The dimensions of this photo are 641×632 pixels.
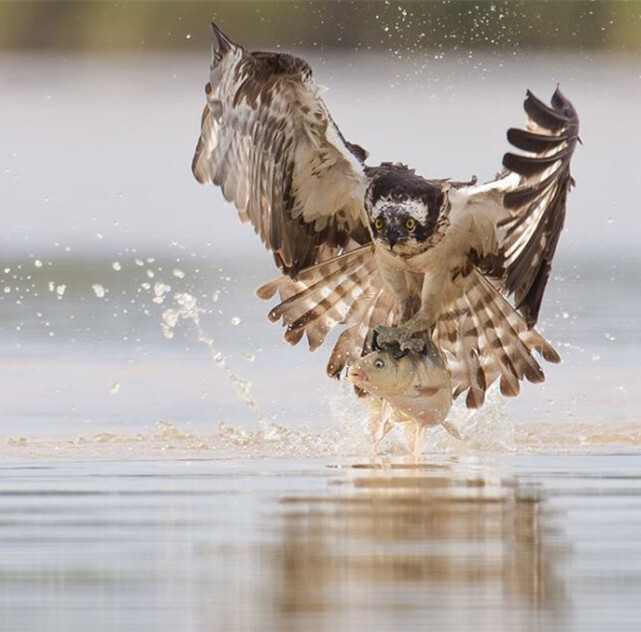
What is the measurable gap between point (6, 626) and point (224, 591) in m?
0.64

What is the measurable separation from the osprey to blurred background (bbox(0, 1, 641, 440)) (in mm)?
606

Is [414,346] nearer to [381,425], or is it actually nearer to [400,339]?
[400,339]

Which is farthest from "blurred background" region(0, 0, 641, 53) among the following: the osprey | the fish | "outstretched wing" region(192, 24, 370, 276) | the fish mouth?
the fish mouth

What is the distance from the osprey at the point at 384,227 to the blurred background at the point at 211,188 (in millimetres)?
606

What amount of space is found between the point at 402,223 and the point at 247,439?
43.9 inches

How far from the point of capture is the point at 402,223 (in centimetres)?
1076

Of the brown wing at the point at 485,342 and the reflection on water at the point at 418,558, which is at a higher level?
the brown wing at the point at 485,342

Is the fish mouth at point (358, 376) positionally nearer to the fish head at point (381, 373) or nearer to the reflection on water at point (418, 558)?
the fish head at point (381, 373)

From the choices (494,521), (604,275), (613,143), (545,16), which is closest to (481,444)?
(494,521)

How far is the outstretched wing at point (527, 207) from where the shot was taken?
10.3 m

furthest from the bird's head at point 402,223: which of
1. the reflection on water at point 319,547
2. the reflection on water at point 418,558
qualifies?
the reflection on water at point 418,558

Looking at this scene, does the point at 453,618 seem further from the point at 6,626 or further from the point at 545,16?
the point at 545,16

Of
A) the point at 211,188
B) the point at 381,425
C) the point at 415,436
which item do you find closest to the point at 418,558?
the point at 415,436

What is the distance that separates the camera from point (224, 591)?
661 cm
